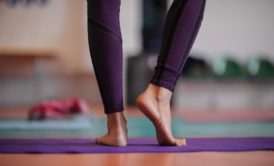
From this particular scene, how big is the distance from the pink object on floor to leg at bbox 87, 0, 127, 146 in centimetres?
162

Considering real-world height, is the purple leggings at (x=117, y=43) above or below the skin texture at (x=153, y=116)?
above

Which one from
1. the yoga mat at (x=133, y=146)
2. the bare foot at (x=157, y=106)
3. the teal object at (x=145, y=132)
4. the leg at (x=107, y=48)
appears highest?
the leg at (x=107, y=48)

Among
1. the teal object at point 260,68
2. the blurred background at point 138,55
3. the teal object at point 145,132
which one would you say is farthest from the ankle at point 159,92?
the teal object at point 260,68

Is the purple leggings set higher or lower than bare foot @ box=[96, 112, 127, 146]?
higher

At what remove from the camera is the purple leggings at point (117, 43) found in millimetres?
1351

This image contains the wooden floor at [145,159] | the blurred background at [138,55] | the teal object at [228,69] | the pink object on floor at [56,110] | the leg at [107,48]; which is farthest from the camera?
the teal object at [228,69]

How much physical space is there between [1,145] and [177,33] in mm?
685

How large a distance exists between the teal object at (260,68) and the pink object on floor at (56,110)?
2654 mm

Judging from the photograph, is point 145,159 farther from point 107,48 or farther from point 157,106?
point 107,48

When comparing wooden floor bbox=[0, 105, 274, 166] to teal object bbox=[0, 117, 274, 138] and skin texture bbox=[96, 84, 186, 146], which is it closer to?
skin texture bbox=[96, 84, 186, 146]

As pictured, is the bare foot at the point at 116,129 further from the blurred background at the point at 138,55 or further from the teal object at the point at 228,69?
the teal object at the point at 228,69

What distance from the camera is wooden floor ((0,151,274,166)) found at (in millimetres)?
1176

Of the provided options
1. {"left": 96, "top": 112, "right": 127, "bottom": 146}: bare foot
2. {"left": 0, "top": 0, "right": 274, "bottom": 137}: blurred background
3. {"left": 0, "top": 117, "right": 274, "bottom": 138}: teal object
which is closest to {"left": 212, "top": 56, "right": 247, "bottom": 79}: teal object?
{"left": 0, "top": 0, "right": 274, "bottom": 137}: blurred background

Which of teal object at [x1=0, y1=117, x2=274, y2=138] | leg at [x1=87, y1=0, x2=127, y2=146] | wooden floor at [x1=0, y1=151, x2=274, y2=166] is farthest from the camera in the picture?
teal object at [x1=0, y1=117, x2=274, y2=138]
